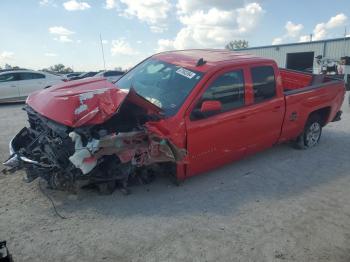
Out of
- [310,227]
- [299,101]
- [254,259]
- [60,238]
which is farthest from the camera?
[299,101]

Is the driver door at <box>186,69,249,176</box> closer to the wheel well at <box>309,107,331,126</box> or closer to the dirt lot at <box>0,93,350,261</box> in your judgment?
the dirt lot at <box>0,93,350,261</box>

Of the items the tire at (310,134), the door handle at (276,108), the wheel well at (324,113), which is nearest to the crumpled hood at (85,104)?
the door handle at (276,108)

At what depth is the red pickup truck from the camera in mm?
3863

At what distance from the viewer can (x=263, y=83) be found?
204 inches

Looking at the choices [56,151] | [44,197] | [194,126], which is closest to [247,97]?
[194,126]

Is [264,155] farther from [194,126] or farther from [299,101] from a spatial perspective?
[194,126]

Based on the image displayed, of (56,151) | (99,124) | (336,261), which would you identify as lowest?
(336,261)

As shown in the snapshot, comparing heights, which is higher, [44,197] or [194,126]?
[194,126]

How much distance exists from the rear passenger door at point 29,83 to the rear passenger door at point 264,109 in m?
11.6

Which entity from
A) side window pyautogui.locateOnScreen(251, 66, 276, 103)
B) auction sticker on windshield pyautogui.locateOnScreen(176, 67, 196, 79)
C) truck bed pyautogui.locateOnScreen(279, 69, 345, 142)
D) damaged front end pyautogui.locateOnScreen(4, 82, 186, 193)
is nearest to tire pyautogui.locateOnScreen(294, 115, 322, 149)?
truck bed pyautogui.locateOnScreen(279, 69, 345, 142)

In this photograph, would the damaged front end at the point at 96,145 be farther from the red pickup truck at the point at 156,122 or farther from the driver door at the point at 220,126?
the driver door at the point at 220,126

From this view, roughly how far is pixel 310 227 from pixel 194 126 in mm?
1840

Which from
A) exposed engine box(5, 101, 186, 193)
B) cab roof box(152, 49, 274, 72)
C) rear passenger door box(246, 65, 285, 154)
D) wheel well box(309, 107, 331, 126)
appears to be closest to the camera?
exposed engine box(5, 101, 186, 193)

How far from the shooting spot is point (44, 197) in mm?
4168
